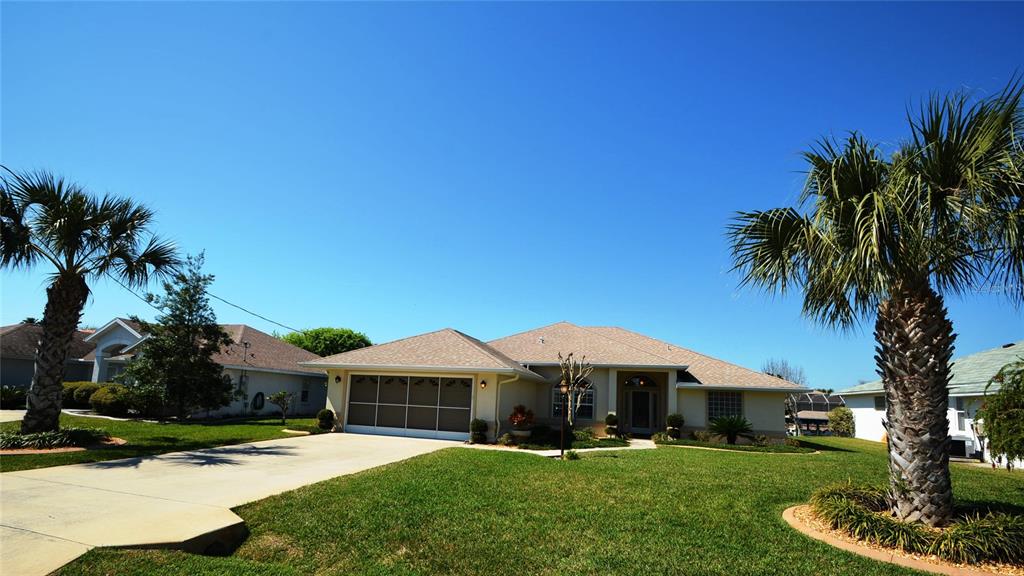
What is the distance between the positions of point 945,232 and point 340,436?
1733 cm

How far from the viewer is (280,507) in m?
7.46

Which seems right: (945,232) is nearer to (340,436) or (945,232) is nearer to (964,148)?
(964,148)

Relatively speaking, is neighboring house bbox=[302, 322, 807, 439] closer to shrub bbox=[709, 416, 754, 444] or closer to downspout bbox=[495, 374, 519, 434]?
downspout bbox=[495, 374, 519, 434]

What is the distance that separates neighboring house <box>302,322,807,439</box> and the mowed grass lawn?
7510 mm

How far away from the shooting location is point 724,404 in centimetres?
2142

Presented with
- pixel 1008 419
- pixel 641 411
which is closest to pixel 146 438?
pixel 641 411

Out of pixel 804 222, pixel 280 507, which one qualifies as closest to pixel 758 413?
pixel 804 222

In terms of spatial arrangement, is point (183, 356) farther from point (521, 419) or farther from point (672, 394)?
point (672, 394)

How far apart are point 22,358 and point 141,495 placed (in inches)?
1128

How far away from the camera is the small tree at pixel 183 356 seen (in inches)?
779

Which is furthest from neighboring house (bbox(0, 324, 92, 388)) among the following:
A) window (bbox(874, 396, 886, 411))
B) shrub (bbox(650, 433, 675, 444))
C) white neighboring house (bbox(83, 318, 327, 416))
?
window (bbox(874, 396, 886, 411))

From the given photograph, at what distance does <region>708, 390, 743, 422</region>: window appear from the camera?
21.3m

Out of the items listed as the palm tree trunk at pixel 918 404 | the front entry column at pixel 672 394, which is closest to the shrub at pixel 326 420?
the front entry column at pixel 672 394

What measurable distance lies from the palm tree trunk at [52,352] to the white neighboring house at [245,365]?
9.48 m
